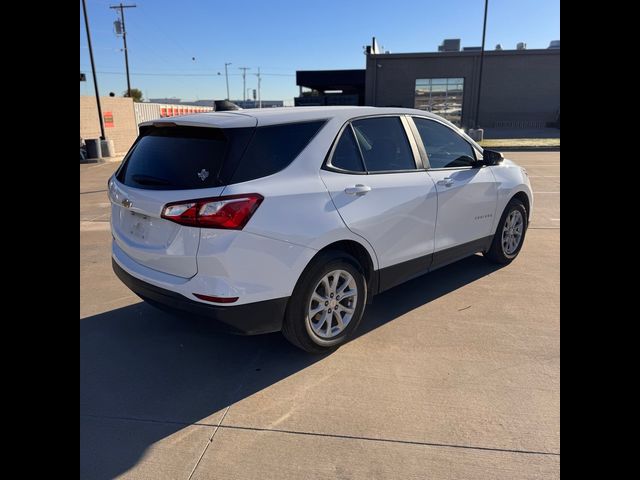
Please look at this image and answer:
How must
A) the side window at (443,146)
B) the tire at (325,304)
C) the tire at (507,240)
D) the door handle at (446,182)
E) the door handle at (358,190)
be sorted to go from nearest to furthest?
the tire at (325,304) < the door handle at (358,190) < the door handle at (446,182) < the side window at (443,146) < the tire at (507,240)

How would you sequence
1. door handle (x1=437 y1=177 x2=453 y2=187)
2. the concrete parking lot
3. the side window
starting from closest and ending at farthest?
the concrete parking lot → door handle (x1=437 y1=177 x2=453 y2=187) → the side window

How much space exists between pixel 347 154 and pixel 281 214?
0.86 meters

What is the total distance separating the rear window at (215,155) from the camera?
2879 millimetres

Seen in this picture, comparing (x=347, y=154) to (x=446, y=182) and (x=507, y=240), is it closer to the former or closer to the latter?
(x=446, y=182)

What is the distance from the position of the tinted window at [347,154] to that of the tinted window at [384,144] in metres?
0.08

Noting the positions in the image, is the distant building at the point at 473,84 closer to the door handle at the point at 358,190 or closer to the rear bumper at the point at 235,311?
the door handle at the point at 358,190

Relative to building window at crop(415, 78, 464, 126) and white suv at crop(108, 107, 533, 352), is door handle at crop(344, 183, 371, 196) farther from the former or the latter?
building window at crop(415, 78, 464, 126)

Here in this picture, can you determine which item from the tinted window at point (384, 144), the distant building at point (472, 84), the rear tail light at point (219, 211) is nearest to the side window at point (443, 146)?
the tinted window at point (384, 144)

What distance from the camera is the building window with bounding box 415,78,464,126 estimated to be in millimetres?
38500

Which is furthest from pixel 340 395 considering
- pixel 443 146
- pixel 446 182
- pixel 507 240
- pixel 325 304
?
pixel 507 240

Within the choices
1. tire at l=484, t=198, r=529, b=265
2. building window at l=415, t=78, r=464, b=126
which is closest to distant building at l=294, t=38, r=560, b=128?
building window at l=415, t=78, r=464, b=126

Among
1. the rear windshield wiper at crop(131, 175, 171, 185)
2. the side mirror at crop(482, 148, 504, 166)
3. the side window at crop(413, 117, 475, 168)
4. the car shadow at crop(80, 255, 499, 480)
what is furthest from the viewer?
the side mirror at crop(482, 148, 504, 166)

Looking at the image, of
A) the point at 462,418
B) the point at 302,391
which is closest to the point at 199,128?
the point at 302,391

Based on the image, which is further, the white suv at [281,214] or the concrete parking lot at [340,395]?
the white suv at [281,214]
